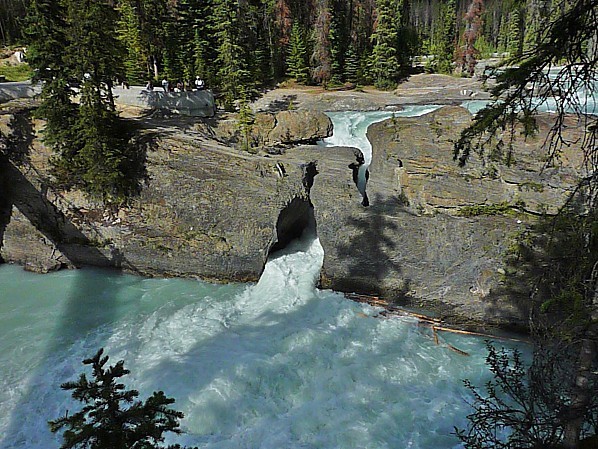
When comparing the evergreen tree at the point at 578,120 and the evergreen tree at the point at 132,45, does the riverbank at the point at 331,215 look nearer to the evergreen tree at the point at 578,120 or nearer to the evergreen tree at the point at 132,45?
the evergreen tree at the point at 578,120

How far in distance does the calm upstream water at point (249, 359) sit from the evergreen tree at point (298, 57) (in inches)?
852

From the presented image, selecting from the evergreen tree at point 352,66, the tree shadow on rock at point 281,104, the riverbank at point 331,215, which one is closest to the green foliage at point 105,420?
the riverbank at point 331,215

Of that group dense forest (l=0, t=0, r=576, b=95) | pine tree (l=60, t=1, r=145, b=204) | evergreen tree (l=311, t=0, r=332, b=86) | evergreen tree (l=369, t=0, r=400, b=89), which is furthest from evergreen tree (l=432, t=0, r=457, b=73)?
pine tree (l=60, t=1, r=145, b=204)

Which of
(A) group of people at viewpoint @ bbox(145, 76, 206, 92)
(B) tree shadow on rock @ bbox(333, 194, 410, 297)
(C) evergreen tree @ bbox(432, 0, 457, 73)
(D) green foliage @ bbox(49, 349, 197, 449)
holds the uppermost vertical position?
(C) evergreen tree @ bbox(432, 0, 457, 73)

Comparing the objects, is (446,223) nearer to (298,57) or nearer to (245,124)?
(245,124)

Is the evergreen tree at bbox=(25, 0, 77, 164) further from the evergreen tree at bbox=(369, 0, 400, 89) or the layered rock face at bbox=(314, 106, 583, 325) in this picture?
the evergreen tree at bbox=(369, 0, 400, 89)

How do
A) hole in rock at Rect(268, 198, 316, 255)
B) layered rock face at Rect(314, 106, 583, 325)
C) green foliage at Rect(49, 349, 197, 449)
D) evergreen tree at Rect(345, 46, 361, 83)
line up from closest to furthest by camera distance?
green foliage at Rect(49, 349, 197, 449) → layered rock face at Rect(314, 106, 583, 325) → hole in rock at Rect(268, 198, 316, 255) → evergreen tree at Rect(345, 46, 361, 83)

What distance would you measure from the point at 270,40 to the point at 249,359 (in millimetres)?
28215

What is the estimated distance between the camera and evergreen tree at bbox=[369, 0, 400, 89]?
29.8m

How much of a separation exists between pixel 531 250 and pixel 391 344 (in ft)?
12.3

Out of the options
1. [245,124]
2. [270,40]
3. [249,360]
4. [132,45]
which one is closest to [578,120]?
[249,360]

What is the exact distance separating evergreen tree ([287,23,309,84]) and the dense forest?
0.22ft

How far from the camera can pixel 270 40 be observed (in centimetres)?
3180

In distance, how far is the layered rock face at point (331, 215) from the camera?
10.2 meters
